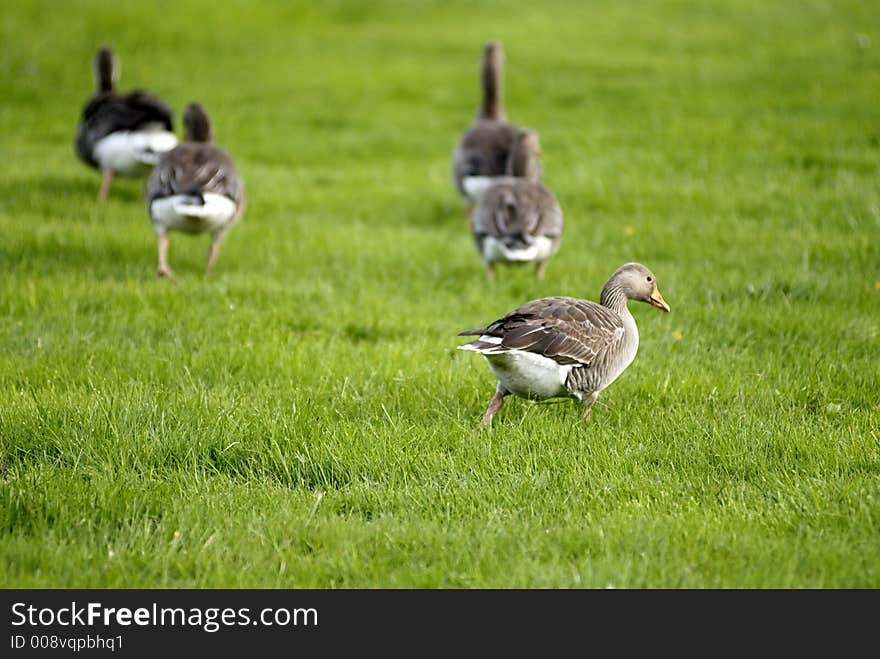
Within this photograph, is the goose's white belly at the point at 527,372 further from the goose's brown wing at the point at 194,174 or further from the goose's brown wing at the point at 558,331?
the goose's brown wing at the point at 194,174

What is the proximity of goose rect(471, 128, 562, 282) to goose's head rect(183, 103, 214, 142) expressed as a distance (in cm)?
325

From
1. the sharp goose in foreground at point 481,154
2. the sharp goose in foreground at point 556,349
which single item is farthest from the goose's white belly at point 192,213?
the sharp goose in foreground at point 556,349

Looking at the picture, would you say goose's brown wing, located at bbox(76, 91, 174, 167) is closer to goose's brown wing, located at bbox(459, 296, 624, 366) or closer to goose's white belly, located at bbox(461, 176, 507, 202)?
goose's white belly, located at bbox(461, 176, 507, 202)

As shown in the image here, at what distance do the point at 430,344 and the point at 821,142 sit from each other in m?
8.62

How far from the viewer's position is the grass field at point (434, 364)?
4.48 m

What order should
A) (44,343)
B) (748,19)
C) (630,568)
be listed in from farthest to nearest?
(748,19), (44,343), (630,568)

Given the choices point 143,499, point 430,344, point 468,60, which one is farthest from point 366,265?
point 468,60

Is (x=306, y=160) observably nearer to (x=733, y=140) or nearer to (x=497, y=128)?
(x=497, y=128)

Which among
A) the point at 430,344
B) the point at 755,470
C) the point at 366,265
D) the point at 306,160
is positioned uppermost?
the point at 306,160

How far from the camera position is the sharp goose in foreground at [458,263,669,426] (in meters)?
5.59

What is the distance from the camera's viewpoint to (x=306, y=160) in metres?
15.3

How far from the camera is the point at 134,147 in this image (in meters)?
12.1

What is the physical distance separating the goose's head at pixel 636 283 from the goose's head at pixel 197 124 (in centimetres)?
574

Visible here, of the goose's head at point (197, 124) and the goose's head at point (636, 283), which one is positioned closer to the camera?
the goose's head at point (636, 283)
